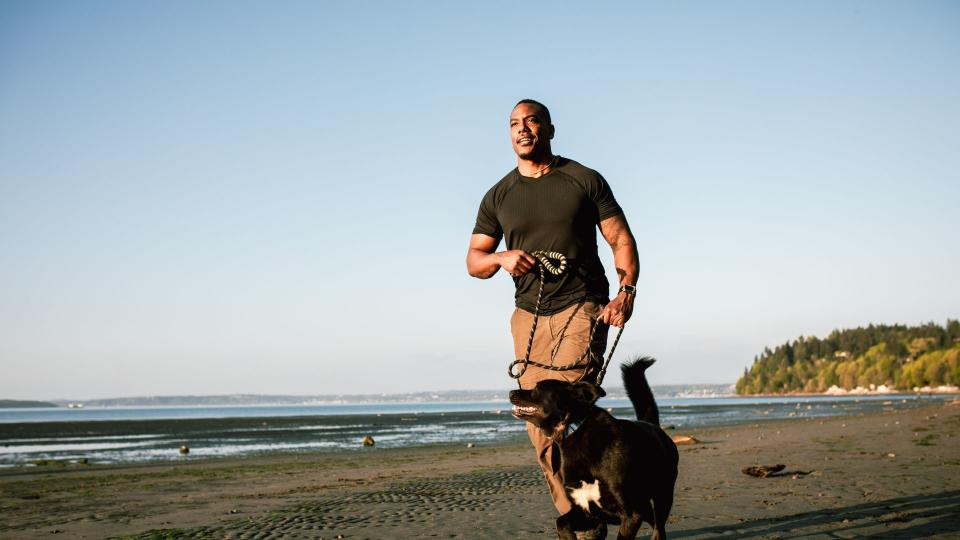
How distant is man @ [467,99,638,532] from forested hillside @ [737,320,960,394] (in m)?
107

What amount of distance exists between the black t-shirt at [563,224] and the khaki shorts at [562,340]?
2.5 inches

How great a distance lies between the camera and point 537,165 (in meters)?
4.52

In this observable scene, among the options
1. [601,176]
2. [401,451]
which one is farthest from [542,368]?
[401,451]

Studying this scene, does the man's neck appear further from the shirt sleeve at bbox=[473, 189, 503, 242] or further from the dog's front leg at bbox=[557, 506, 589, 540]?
the dog's front leg at bbox=[557, 506, 589, 540]

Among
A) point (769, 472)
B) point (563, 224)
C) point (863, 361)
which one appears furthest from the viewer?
point (863, 361)

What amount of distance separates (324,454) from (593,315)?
641 inches

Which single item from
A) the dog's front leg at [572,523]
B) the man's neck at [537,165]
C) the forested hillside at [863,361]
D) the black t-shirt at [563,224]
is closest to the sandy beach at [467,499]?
the dog's front leg at [572,523]

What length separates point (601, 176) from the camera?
14.5 ft

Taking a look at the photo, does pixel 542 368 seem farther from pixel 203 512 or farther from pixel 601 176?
pixel 203 512

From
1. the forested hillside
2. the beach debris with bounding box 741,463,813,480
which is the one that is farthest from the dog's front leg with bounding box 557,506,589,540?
the forested hillside

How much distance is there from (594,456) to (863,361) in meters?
137

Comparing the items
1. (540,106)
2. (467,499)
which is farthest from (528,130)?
(467,499)

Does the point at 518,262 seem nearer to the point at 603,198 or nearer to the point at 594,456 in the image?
the point at 603,198

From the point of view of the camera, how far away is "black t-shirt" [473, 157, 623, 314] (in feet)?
14.2
